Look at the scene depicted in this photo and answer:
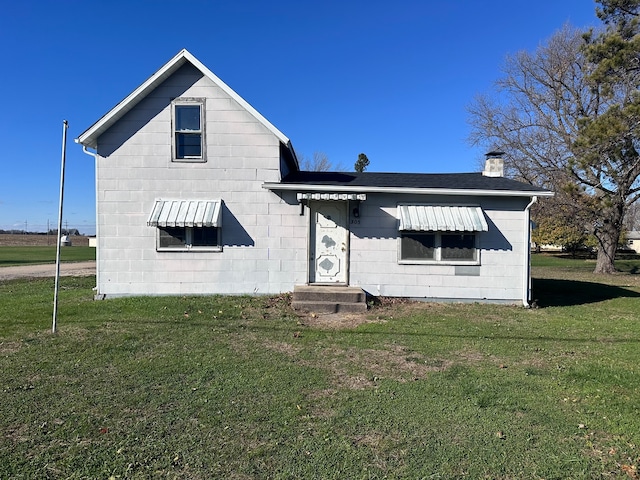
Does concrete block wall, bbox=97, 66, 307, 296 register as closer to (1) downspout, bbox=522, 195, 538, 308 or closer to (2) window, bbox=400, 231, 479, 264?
(2) window, bbox=400, 231, 479, 264

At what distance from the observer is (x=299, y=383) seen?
482 centimetres

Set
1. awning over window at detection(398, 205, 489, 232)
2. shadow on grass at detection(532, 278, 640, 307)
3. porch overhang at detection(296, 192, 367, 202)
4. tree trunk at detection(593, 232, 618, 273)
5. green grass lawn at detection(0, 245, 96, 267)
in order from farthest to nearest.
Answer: green grass lawn at detection(0, 245, 96, 267)
tree trunk at detection(593, 232, 618, 273)
shadow on grass at detection(532, 278, 640, 307)
awning over window at detection(398, 205, 489, 232)
porch overhang at detection(296, 192, 367, 202)

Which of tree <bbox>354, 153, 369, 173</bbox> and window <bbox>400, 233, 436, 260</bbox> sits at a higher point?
tree <bbox>354, 153, 369, 173</bbox>

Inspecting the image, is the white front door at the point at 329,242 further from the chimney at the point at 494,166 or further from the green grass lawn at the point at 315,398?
the chimney at the point at 494,166

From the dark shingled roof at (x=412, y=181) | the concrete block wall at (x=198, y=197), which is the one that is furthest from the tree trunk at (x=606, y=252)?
the concrete block wall at (x=198, y=197)

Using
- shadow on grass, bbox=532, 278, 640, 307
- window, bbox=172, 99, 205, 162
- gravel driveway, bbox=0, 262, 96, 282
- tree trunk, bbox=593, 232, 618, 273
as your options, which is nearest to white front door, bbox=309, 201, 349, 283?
window, bbox=172, 99, 205, 162

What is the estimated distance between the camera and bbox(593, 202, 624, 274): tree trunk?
66.6 feet

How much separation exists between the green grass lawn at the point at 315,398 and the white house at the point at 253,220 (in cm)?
216

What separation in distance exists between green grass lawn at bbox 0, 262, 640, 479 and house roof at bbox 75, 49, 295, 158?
4.44 metres

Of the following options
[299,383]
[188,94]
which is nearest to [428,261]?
[299,383]

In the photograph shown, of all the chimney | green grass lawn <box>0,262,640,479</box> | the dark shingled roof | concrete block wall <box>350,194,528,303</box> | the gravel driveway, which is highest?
the chimney

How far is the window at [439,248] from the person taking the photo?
10.3 m

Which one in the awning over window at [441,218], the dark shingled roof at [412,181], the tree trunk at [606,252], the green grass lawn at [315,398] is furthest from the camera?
the tree trunk at [606,252]

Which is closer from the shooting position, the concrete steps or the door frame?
the concrete steps
